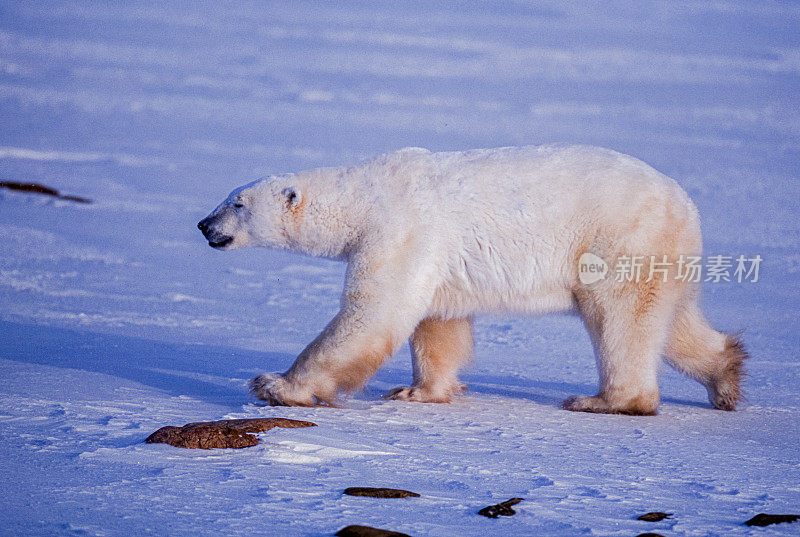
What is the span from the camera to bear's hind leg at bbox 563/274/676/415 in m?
4.66

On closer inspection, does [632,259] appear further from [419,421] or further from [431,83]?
[431,83]

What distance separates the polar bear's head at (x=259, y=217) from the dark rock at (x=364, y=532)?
2.45 m

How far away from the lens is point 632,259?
4648 millimetres

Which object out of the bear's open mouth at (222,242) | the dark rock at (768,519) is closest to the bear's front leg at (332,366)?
the bear's open mouth at (222,242)

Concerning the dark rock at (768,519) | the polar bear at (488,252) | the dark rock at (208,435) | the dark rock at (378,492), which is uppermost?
the polar bear at (488,252)

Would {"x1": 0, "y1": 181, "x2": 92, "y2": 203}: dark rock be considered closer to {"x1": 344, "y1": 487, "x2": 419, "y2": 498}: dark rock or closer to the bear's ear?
the bear's ear

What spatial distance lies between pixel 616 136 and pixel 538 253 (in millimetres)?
11237

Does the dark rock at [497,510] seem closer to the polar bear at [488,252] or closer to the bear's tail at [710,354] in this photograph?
the polar bear at [488,252]

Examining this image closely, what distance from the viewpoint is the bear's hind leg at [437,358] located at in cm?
503

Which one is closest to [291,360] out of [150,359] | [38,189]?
[150,359]

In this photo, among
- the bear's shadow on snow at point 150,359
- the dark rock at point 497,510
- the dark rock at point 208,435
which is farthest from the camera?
the bear's shadow on snow at point 150,359

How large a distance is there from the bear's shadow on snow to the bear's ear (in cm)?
97

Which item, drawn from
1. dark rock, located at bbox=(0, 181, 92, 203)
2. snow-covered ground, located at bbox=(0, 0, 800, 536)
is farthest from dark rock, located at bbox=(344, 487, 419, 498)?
dark rock, located at bbox=(0, 181, 92, 203)

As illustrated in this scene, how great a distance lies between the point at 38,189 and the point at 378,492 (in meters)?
10.0
